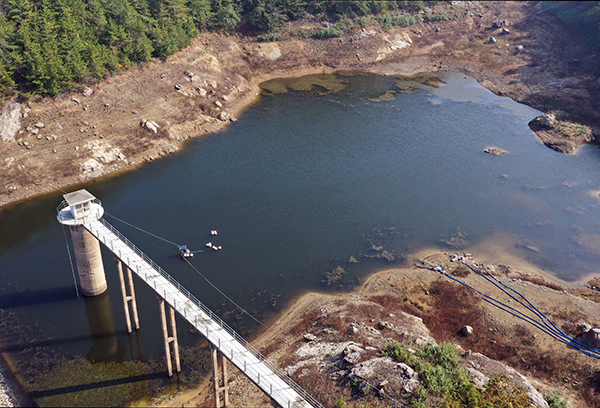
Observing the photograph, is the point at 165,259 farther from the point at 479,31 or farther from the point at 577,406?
the point at 479,31

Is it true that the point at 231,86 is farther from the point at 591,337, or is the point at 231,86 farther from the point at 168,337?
the point at 591,337

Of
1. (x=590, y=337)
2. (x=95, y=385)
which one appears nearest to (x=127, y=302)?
(x=95, y=385)

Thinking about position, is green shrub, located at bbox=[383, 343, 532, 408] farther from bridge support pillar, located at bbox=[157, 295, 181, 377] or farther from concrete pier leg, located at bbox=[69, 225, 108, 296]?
concrete pier leg, located at bbox=[69, 225, 108, 296]

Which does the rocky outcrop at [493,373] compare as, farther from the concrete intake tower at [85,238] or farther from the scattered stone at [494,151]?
the scattered stone at [494,151]

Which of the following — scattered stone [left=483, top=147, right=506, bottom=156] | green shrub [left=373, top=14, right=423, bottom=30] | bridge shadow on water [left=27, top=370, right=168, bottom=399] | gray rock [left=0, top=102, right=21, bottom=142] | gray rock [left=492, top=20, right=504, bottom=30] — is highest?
green shrub [left=373, top=14, right=423, bottom=30]

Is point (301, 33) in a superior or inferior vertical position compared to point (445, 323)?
superior

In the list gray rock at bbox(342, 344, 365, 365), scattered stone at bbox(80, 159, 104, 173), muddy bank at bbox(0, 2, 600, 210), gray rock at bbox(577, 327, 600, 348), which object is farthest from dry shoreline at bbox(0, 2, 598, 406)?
gray rock at bbox(577, 327, 600, 348)

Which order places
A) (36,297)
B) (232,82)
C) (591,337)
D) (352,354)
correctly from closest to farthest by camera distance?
(352,354) → (591,337) → (36,297) → (232,82)
